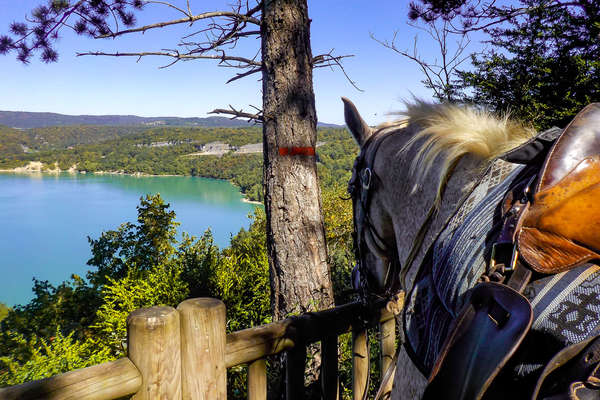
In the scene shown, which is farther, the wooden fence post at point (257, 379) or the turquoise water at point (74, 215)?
the turquoise water at point (74, 215)

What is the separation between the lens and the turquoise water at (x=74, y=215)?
2144cm

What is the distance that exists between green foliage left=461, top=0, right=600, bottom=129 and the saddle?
454 cm

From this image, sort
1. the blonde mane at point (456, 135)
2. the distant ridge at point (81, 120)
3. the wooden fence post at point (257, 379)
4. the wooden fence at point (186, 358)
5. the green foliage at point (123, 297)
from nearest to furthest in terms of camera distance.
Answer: the wooden fence at point (186, 358) → the blonde mane at point (456, 135) → the wooden fence post at point (257, 379) → the green foliage at point (123, 297) → the distant ridge at point (81, 120)

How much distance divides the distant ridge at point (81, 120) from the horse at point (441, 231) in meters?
85.6

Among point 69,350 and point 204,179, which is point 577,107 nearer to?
point 69,350

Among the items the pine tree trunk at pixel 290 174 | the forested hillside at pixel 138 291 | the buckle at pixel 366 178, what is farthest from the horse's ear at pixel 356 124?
the pine tree trunk at pixel 290 174

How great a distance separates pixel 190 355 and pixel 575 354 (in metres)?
1.05

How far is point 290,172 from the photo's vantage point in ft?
8.39

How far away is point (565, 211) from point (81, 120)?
125m

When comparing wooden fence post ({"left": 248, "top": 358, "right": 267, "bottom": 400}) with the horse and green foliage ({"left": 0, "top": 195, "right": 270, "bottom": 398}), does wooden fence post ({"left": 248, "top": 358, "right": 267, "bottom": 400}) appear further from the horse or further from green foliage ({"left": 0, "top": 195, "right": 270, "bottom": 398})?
green foliage ({"left": 0, "top": 195, "right": 270, "bottom": 398})

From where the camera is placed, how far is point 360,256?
1.76 metres

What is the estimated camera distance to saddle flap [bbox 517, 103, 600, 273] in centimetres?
74

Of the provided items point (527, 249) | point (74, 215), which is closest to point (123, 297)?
point (527, 249)

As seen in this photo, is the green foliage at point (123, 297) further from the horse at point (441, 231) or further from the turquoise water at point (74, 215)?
the turquoise water at point (74, 215)
